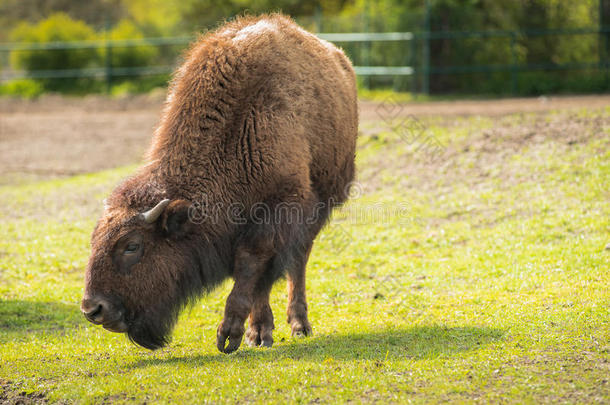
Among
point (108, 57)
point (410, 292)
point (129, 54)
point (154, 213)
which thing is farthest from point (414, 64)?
point (154, 213)

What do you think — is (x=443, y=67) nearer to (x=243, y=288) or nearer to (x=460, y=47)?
(x=460, y=47)

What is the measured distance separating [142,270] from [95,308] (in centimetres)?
48

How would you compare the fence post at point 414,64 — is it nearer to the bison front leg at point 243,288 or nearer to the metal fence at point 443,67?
the metal fence at point 443,67

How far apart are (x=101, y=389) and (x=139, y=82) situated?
83.0 feet

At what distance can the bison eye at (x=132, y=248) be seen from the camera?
19.8 feet

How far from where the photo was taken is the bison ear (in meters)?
6.11

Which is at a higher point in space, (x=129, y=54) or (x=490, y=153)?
(x=129, y=54)

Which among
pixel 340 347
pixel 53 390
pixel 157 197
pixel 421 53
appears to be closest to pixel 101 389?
pixel 53 390

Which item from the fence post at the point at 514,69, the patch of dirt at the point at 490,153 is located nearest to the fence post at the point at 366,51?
the fence post at the point at 514,69

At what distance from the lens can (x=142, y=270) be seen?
20.1 ft

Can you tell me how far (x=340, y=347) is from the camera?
6492 millimetres

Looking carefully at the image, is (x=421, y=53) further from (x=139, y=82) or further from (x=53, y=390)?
(x=53, y=390)

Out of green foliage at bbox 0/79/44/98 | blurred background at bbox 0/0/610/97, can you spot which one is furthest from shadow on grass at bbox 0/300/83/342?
green foliage at bbox 0/79/44/98

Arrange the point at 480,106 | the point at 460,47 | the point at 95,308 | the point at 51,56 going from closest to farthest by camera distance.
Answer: the point at 95,308
the point at 480,106
the point at 460,47
the point at 51,56
